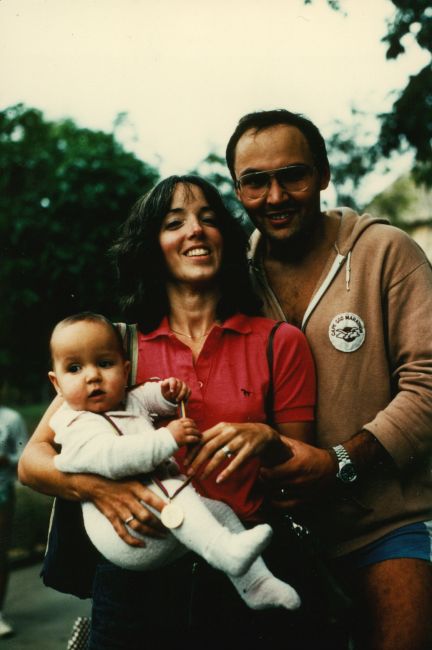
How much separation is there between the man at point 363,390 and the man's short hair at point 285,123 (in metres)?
0.03

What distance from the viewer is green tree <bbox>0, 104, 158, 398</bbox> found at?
5323 millimetres

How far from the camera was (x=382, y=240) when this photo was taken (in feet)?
8.09

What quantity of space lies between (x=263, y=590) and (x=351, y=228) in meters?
1.28

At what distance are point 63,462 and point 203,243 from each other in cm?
86

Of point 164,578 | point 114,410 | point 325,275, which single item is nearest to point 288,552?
point 164,578

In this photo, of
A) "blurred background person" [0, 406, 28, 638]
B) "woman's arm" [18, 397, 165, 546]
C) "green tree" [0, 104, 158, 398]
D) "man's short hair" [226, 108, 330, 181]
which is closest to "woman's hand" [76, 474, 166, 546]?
"woman's arm" [18, 397, 165, 546]

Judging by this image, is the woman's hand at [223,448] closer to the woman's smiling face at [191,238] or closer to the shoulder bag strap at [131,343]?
the shoulder bag strap at [131,343]

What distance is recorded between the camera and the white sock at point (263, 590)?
6.38ft

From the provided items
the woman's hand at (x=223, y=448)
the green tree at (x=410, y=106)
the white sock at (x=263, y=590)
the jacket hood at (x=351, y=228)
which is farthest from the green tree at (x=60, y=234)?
the white sock at (x=263, y=590)

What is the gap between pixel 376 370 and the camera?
2.39 meters

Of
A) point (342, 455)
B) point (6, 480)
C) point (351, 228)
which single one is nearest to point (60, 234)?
point (6, 480)

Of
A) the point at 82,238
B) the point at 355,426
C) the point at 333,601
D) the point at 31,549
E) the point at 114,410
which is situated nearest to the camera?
the point at 333,601

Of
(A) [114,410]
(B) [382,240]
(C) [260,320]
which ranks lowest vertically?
(A) [114,410]

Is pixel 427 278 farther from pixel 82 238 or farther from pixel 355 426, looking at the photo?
pixel 82 238
